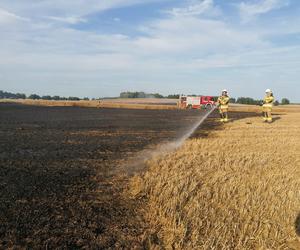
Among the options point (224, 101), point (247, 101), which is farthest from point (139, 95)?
point (224, 101)

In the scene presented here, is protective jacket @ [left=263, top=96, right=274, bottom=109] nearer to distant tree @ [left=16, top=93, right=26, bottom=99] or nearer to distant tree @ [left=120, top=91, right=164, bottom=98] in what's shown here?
distant tree @ [left=120, top=91, right=164, bottom=98]

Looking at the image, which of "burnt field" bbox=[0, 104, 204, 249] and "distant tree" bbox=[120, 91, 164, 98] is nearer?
"burnt field" bbox=[0, 104, 204, 249]

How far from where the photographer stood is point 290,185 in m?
7.40

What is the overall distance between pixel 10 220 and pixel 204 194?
128 inches

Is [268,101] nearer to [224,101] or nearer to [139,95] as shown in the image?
[224,101]

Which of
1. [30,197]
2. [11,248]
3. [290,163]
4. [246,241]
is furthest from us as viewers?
[290,163]

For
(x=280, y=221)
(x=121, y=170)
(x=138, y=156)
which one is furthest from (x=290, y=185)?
(x=138, y=156)

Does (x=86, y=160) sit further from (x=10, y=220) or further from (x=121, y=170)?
(x=10, y=220)

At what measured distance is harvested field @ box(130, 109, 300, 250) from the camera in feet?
16.1

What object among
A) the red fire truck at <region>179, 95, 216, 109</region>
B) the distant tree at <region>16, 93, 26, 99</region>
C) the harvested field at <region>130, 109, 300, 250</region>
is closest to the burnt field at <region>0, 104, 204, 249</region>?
the harvested field at <region>130, 109, 300, 250</region>

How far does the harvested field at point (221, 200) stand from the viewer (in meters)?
4.90

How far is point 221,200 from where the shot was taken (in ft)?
20.6

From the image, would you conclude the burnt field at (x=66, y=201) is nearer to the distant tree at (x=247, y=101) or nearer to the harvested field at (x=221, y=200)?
the harvested field at (x=221, y=200)

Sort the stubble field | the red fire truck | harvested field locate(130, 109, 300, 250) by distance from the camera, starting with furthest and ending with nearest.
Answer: the red fire truck < harvested field locate(130, 109, 300, 250) < the stubble field
